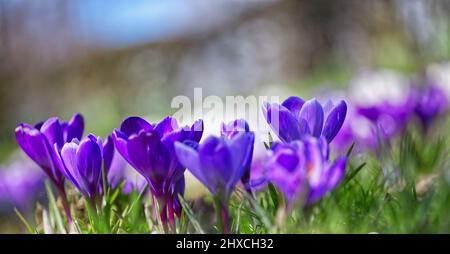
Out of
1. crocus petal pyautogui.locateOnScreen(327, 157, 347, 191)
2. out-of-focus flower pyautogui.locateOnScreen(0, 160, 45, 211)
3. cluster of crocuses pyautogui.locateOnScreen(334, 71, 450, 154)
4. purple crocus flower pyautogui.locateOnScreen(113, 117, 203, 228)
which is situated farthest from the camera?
cluster of crocuses pyautogui.locateOnScreen(334, 71, 450, 154)

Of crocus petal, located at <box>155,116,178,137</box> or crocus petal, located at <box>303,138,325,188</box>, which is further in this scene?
crocus petal, located at <box>155,116,178,137</box>

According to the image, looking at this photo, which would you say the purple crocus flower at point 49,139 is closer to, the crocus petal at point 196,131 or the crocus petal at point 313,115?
the crocus petal at point 196,131

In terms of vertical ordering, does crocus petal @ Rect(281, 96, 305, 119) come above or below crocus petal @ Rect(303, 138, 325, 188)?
above

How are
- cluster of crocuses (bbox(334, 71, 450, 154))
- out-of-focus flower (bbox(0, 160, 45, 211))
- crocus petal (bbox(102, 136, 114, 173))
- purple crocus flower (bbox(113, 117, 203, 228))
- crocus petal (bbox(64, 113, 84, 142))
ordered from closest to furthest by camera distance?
purple crocus flower (bbox(113, 117, 203, 228)) < crocus petal (bbox(102, 136, 114, 173)) < crocus petal (bbox(64, 113, 84, 142)) < out-of-focus flower (bbox(0, 160, 45, 211)) < cluster of crocuses (bbox(334, 71, 450, 154))

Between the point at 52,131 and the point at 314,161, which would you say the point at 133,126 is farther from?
the point at 314,161

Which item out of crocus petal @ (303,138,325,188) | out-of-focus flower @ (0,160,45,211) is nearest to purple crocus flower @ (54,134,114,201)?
crocus petal @ (303,138,325,188)

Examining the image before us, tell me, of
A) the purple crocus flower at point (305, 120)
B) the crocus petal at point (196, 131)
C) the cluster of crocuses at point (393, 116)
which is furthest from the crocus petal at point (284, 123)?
the cluster of crocuses at point (393, 116)

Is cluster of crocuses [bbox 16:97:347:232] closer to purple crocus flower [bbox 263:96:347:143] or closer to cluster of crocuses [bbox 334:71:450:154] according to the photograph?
purple crocus flower [bbox 263:96:347:143]

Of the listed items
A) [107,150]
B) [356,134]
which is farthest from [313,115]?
[356,134]
